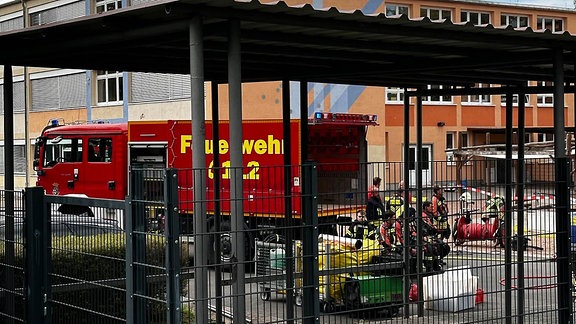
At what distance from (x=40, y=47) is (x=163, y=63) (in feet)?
5.69

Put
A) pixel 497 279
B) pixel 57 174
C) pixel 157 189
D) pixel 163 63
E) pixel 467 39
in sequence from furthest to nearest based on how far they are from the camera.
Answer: pixel 57 174
pixel 163 63
pixel 497 279
pixel 467 39
pixel 157 189

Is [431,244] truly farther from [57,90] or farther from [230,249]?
[57,90]

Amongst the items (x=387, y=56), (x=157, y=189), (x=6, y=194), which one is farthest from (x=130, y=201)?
(x=387, y=56)

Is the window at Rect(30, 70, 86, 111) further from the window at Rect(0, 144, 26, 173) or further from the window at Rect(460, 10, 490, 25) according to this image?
the window at Rect(460, 10, 490, 25)

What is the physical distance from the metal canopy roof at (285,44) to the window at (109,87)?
30.5 meters

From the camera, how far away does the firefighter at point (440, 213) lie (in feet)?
28.1

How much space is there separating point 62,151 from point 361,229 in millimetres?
19910

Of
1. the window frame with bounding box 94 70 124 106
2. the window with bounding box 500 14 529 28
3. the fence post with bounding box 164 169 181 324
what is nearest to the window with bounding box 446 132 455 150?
the window with bounding box 500 14 529 28

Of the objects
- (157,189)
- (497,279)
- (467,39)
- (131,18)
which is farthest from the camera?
(497,279)

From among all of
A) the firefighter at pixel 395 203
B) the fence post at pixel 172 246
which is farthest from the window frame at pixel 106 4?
the fence post at pixel 172 246

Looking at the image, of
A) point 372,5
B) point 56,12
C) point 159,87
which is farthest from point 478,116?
point 56,12

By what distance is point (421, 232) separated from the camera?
948 cm

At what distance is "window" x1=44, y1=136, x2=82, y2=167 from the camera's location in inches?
1024

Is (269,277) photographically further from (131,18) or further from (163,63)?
(163,63)
